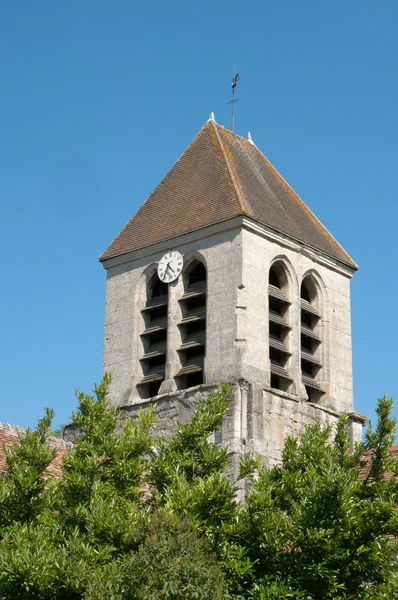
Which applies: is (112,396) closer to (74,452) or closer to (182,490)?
(74,452)

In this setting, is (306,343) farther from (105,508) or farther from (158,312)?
(105,508)

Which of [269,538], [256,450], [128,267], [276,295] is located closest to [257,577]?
[269,538]

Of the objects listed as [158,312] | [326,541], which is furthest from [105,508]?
[158,312]

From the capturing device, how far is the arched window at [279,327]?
69.4ft

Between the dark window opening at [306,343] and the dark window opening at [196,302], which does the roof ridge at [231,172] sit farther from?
the dark window opening at [306,343]

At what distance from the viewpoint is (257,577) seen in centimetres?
1267

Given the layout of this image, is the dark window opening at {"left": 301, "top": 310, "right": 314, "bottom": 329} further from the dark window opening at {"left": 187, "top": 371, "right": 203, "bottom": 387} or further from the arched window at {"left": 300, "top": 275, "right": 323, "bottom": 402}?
the dark window opening at {"left": 187, "top": 371, "right": 203, "bottom": 387}

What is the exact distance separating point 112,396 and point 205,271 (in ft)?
8.87

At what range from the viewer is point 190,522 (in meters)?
11.9

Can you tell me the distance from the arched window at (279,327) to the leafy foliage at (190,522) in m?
6.84

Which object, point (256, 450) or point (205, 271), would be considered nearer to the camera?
point (256, 450)

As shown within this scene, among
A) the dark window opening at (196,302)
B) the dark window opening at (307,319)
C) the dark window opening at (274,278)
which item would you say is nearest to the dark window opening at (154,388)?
the dark window opening at (196,302)

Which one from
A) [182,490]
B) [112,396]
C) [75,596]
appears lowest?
[75,596]

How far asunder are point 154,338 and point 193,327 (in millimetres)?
976
